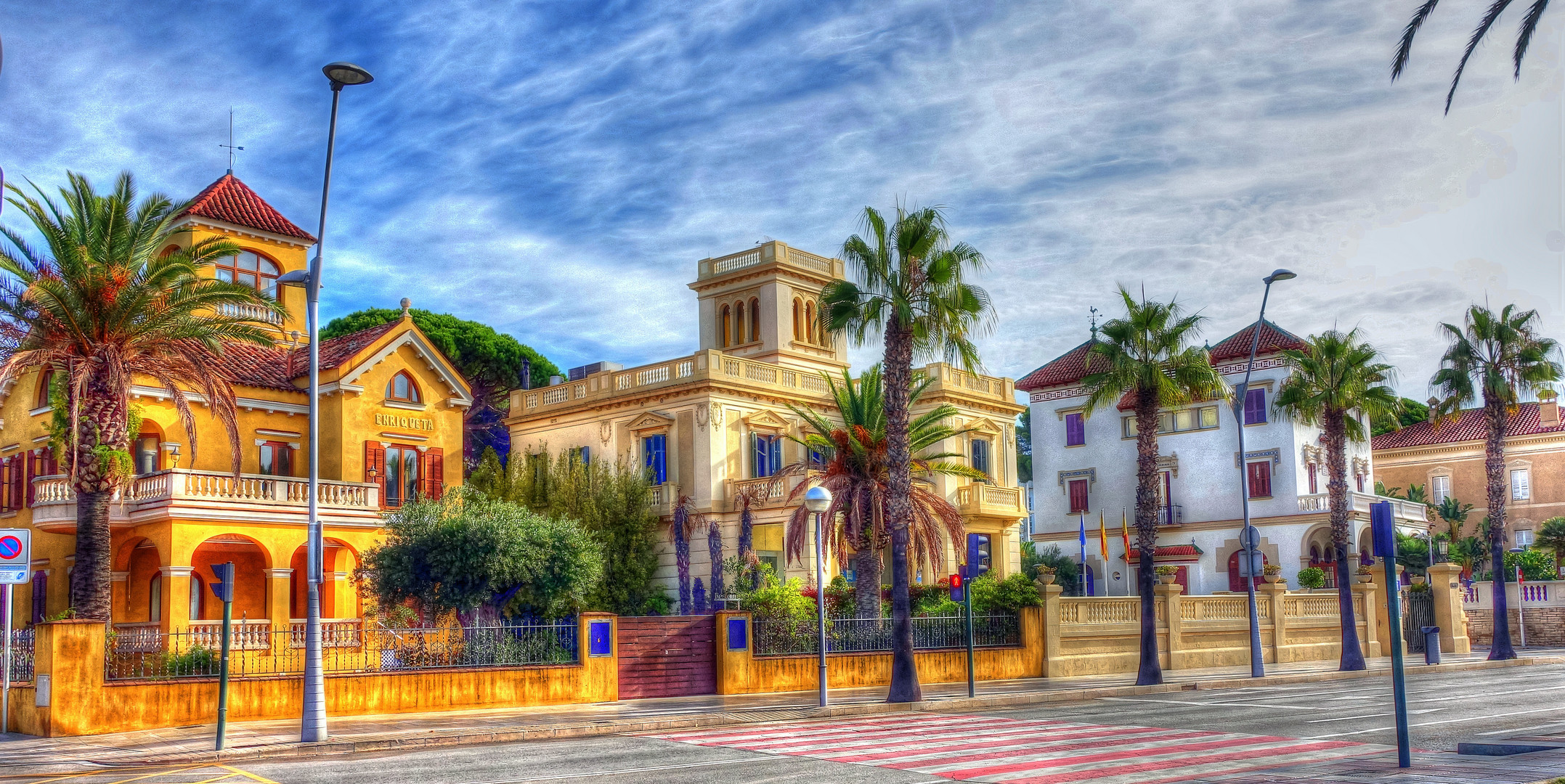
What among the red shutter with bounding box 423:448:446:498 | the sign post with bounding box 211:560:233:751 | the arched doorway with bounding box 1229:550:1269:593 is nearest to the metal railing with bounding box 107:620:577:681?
the sign post with bounding box 211:560:233:751

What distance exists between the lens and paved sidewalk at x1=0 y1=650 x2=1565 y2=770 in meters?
18.9

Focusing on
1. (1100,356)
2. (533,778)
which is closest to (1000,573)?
(1100,356)

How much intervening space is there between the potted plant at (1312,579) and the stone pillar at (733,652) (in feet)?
105

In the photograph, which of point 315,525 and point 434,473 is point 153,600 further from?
point 315,525

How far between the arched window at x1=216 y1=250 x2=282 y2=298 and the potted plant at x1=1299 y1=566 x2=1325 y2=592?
132 ft

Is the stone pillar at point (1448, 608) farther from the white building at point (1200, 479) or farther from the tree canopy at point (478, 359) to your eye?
the tree canopy at point (478, 359)

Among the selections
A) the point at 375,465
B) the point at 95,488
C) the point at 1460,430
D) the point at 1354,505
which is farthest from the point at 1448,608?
the point at 95,488

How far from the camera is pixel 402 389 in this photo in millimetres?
40875

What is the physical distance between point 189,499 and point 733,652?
13.5 meters

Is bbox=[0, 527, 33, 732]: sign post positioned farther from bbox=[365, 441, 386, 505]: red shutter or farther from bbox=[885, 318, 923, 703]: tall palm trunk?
bbox=[365, 441, 386, 505]: red shutter

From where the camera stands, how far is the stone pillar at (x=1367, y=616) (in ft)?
149

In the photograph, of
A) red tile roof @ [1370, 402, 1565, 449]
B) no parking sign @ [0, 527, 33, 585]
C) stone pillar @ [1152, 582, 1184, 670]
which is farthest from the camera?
red tile roof @ [1370, 402, 1565, 449]

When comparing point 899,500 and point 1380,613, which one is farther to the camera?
point 1380,613

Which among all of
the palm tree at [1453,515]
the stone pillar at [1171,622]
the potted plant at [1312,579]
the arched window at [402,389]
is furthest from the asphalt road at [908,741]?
the palm tree at [1453,515]
